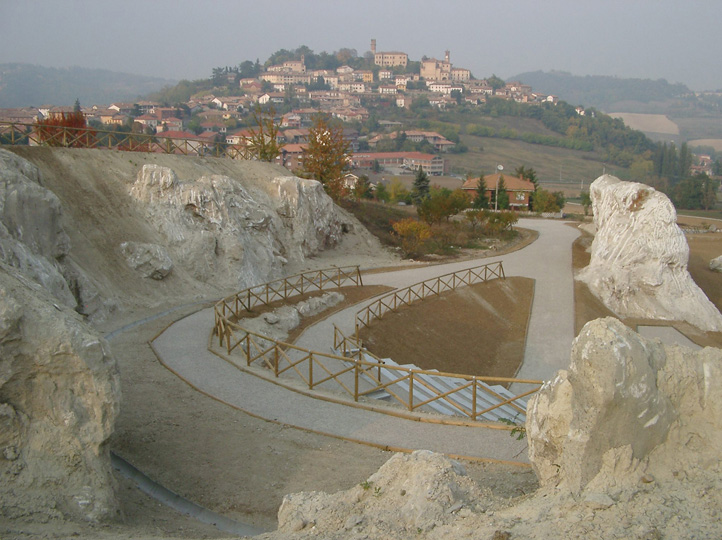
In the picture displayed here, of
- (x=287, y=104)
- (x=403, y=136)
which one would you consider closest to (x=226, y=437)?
(x=403, y=136)

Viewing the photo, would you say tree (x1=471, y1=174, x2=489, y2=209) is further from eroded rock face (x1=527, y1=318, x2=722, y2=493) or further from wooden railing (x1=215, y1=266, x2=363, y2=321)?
eroded rock face (x1=527, y1=318, x2=722, y2=493)

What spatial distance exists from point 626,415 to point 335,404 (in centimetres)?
679

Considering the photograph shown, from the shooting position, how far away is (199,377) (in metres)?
14.0

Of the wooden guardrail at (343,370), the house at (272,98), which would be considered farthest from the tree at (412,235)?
the house at (272,98)

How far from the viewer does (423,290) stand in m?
26.0

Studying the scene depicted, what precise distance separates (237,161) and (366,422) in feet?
76.0

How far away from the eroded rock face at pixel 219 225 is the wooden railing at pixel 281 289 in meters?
1.49

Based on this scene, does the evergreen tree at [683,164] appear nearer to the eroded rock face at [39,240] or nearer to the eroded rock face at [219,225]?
the eroded rock face at [219,225]

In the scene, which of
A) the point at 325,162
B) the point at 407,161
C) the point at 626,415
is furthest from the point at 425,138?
the point at 626,415

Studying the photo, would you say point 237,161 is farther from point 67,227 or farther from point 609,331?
point 609,331

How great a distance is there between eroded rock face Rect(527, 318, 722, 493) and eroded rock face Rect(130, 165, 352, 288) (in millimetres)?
18663

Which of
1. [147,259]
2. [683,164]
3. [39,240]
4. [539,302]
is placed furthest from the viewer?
[683,164]

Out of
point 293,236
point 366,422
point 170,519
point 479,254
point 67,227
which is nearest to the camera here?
point 170,519

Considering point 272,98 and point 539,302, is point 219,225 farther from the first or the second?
point 272,98
